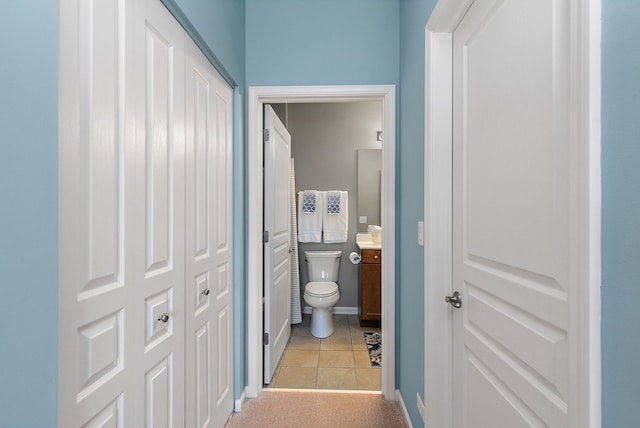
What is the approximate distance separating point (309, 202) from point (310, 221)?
0.23 meters

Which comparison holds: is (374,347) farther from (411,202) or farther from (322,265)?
(411,202)

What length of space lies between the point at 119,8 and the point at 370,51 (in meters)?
1.49

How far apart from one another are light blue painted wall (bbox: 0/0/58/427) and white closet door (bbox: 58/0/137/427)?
2.1 inches

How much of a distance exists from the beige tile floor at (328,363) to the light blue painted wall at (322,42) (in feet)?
6.89

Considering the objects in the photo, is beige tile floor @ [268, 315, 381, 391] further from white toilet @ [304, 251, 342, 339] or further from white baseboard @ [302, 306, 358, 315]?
white baseboard @ [302, 306, 358, 315]

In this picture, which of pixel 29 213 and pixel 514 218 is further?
pixel 514 218

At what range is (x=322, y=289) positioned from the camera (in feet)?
9.82

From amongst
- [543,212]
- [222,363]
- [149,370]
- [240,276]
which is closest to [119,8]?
[149,370]

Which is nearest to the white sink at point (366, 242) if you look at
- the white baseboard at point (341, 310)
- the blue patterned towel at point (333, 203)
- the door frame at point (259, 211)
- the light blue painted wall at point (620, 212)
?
the blue patterned towel at point (333, 203)

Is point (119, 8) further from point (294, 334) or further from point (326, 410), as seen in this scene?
point (294, 334)

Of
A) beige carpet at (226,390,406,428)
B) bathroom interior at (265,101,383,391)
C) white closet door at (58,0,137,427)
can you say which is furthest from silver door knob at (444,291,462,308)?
bathroom interior at (265,101,383,391)

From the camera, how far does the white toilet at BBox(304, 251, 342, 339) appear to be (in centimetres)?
289

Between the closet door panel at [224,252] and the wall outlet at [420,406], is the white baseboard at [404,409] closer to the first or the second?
the wall outlet at [420,406]

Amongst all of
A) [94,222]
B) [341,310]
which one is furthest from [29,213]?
[341,310]
